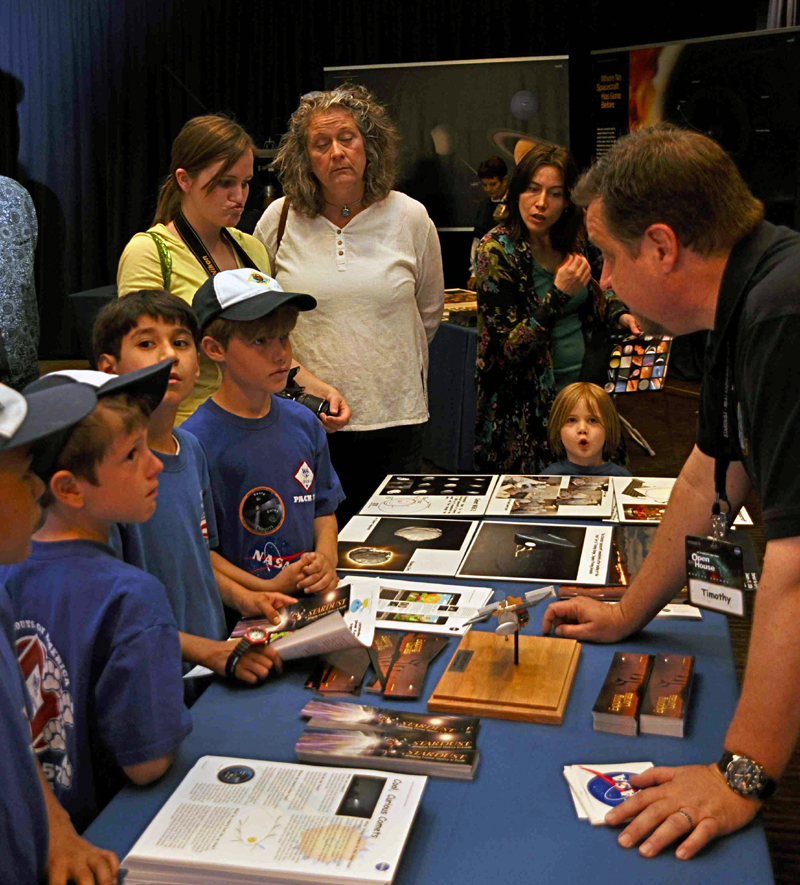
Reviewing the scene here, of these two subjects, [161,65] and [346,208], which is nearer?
[346,208]

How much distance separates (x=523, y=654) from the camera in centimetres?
156

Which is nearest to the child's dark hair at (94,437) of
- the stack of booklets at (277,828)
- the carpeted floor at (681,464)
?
the stack of booklets at (277,828)

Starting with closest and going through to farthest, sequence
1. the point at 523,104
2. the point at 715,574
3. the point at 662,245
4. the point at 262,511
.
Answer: the point at 662,245
the point at 715,574
the point at 262,511
the point at 523,104

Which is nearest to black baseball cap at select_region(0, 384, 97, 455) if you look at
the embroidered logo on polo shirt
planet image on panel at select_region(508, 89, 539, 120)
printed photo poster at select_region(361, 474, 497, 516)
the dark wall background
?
the embroidered logo on polo shirt

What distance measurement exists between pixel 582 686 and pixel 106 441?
790 millimetres

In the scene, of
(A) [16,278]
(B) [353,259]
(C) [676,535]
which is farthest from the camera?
(A) [16,278]

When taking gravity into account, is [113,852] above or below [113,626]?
below

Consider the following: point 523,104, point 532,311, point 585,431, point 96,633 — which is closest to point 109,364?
point 96,633

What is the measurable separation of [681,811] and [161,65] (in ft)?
24.4

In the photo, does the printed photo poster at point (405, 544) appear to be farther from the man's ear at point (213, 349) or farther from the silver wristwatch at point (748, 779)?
the silver wristwatch at point (748, 779)

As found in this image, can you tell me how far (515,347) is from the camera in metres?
3.04

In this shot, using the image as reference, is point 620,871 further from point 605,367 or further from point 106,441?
point 605,367

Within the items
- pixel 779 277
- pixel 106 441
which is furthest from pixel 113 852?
pixel 779 277

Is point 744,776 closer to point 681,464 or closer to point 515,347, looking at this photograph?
point 515,347
